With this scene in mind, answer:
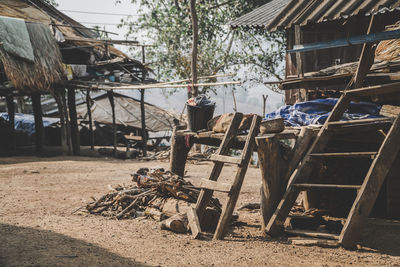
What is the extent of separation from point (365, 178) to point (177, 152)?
151 inches

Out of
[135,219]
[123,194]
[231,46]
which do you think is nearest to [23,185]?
[123,194]

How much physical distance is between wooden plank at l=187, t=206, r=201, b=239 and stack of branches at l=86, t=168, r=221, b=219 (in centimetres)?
64

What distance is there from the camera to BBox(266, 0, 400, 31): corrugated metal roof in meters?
6.52

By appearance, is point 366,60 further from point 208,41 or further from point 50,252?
point 208,41

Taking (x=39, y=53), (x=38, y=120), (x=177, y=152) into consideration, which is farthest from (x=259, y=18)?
(x=38, y=120)

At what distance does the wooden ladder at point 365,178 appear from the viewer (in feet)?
14.6

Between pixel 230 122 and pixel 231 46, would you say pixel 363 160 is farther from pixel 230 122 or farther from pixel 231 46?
pixel 231 46

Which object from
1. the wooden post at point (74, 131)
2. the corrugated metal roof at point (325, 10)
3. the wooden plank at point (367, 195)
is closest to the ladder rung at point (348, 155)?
the wooden plank at point (367, 195)

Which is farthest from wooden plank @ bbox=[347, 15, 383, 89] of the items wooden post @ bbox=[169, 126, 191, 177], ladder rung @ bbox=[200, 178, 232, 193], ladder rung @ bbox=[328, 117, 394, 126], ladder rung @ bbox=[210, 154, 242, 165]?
wooden post @ bbox=[169, 126, 191, 177]

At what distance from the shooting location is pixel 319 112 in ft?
20.2

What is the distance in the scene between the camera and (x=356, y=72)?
222 inches

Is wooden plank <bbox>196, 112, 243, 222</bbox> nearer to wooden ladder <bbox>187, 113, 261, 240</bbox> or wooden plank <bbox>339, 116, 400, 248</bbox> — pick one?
wooden ladder <bbox>187, 113, 261, 240</bbox>

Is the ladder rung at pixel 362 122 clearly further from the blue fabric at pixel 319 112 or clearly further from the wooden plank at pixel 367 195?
the blue fabric at pixel 319 112

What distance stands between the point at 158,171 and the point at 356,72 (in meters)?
3.66
